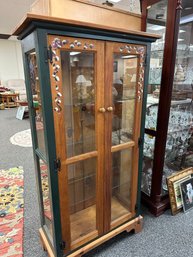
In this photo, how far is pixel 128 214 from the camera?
64.1 inches

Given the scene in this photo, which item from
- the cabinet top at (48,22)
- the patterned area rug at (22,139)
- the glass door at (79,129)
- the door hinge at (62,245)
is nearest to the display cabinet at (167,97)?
the cabinet top at (48,22)

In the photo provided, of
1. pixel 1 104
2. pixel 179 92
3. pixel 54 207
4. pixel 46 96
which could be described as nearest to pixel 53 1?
pixel 46 96

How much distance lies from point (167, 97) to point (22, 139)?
3383 millimetres

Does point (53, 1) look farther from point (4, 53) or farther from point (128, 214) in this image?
point (4, 53)

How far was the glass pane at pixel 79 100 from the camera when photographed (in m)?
1.16

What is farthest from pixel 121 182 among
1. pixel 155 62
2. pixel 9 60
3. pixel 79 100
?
pixel 9 60

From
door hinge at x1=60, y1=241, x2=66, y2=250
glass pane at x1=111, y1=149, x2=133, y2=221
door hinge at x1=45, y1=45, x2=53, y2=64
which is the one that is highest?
door hinge at x1=45, y1=45, x2=53, y2=64

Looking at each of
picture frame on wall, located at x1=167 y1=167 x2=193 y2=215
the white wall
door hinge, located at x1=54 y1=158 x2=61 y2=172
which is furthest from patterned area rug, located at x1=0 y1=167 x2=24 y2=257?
the white wall

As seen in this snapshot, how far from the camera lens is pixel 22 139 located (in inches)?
160

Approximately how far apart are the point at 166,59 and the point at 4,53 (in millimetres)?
8946

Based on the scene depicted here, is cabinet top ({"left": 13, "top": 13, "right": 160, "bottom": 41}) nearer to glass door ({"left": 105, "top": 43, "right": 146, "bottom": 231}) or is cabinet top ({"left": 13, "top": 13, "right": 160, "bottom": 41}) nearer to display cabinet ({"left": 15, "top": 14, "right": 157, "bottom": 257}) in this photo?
display cabinet ({"left": 15, "top": 14, "right": 157, "bottom": 257})

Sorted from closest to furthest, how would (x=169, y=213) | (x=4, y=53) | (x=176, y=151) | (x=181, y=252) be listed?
(x=181, y=252) → (x=169, y=213) → (x=176, y=151) → (x=4, y=53)

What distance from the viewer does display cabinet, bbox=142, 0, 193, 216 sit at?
1.52 meters

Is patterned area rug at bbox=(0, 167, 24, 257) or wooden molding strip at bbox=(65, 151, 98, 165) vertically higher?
wooden molding strip at bbox=(65, 151, 98, 165)
